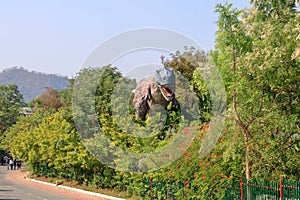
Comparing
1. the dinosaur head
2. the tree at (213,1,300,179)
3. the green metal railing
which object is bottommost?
the green metal railing

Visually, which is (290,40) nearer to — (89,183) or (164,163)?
(164,163)

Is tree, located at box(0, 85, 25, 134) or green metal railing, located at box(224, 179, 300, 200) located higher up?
tree, located at box(0, 85, 25, 134)

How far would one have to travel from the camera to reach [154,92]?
37562mm

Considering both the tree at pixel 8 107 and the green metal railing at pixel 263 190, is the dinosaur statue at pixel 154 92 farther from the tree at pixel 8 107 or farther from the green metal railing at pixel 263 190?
the tree at pixel 8 107

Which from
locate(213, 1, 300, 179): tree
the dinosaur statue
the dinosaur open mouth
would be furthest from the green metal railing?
the dinosaur statue

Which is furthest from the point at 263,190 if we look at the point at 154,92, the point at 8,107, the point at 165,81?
the point at 8,107

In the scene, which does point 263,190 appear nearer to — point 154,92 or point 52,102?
point 154,92

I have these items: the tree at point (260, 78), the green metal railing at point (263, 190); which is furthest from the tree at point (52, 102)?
the tree at point (260, 78)

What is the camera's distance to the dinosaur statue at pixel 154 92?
123 ft

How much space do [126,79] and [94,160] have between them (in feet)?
55.4

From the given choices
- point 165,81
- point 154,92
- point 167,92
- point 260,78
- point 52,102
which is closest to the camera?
point 260,78

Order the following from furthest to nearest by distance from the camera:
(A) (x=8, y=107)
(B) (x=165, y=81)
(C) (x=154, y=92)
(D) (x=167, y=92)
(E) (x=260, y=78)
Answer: (A) (x=8, y=107) → (B) (x=165, y=81) → (D) (x=167, y=92) → (C) (x=154, y=92) → (E) (x=260, y=78)

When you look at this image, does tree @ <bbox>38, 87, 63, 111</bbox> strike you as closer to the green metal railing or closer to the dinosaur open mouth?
the dinosaur open mouth

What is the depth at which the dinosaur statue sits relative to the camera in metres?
37.5
